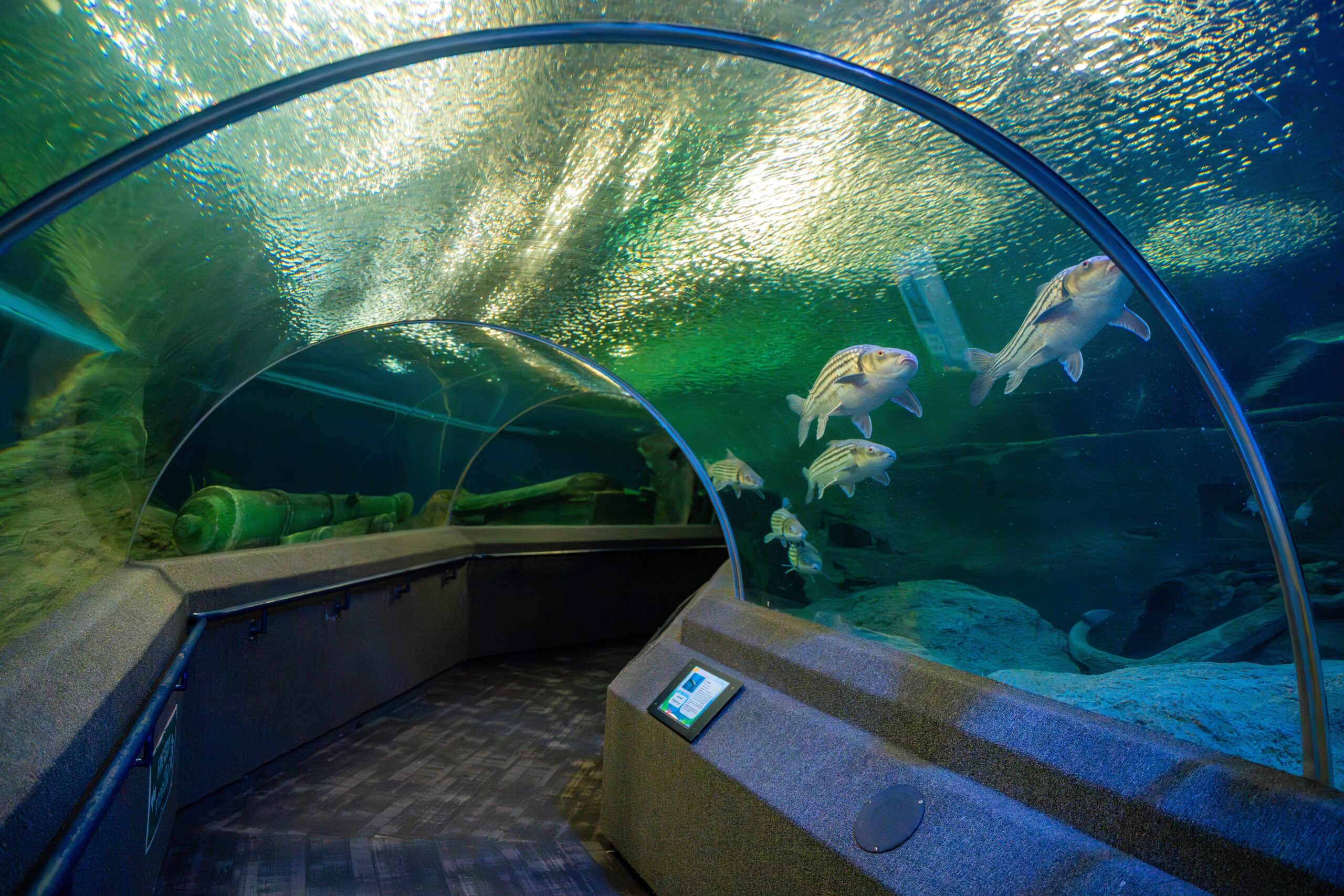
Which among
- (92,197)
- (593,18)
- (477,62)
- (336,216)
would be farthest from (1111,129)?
(92,197)

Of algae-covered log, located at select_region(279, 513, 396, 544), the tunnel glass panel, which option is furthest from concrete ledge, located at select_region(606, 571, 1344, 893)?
algae-covered log, located at select_region(279, 513, 396, 544)

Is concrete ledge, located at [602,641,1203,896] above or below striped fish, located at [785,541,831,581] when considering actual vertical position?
below

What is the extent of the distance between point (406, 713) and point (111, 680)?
143 inches

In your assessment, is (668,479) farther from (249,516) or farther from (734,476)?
(249,516)

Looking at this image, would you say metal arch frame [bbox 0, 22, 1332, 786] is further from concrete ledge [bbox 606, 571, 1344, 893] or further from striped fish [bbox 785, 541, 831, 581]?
striped fish [bbox 785, 541, 831, 581]

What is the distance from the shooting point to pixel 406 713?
587 cm

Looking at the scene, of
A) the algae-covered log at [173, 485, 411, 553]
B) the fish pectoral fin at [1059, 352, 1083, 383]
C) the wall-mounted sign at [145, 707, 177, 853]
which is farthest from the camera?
the algae-covered log at [173, 485, 411, 553]

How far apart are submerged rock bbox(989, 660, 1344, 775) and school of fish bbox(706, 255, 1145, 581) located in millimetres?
510

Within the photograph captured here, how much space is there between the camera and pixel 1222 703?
2.27 metres

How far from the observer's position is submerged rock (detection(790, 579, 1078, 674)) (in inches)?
118

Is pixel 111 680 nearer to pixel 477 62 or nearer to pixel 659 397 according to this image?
pixel 477 62

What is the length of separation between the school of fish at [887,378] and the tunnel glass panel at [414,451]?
2.90 meters

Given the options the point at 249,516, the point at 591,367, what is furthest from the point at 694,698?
the point at 249,516

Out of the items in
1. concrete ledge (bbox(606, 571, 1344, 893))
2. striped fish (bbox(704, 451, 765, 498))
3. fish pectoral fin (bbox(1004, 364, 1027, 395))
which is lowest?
concrete ledge (bbox(606, 571, 1344, 893))
